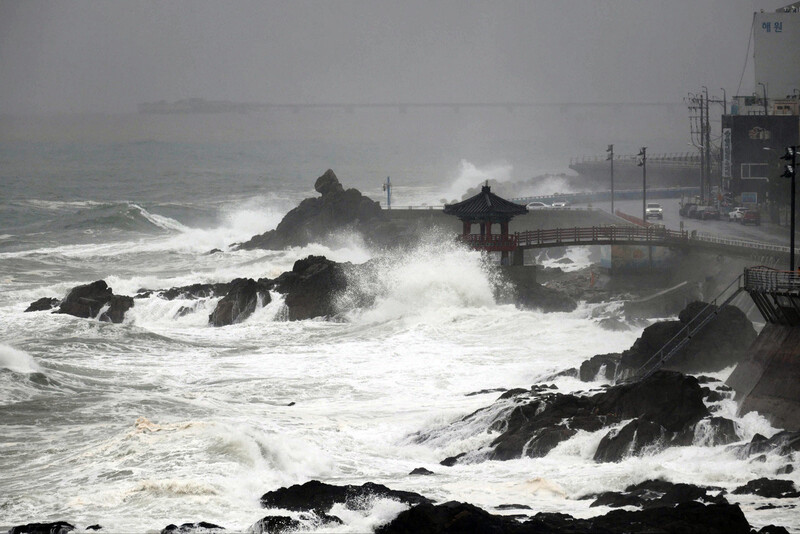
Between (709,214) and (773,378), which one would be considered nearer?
(773,378)

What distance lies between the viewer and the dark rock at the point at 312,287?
42375 millimetres

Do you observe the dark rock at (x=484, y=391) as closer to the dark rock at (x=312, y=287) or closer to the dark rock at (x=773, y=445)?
the dark rock at (x=773, y=445)

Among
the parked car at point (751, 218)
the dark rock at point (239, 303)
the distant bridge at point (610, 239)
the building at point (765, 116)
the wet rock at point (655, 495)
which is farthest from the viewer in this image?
the building at point (765, 116)

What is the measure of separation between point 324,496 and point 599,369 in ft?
38.0

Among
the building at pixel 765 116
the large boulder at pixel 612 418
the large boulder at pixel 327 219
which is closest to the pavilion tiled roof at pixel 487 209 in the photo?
the large boulder at pixel 327 219

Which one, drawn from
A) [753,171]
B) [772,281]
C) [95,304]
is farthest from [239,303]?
[753,171]

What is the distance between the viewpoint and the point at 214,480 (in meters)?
20.7

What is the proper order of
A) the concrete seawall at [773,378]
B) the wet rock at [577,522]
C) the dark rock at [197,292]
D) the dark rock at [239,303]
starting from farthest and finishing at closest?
the dark rock at [197,292]
the dark rock at [239,303]
the concrete seawall at [773,378]
the wet rock at [577,522]

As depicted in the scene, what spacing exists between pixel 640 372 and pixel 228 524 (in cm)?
1249

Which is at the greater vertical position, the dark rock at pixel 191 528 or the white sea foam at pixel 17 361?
the white sea foam at pixel 17 361

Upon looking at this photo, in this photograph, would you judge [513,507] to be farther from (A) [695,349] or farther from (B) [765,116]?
(B) [765,116]

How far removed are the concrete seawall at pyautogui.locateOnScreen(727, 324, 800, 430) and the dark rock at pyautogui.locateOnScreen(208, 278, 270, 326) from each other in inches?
791

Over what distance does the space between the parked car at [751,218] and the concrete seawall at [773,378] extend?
33975 millimetres

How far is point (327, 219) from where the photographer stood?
64.8m
